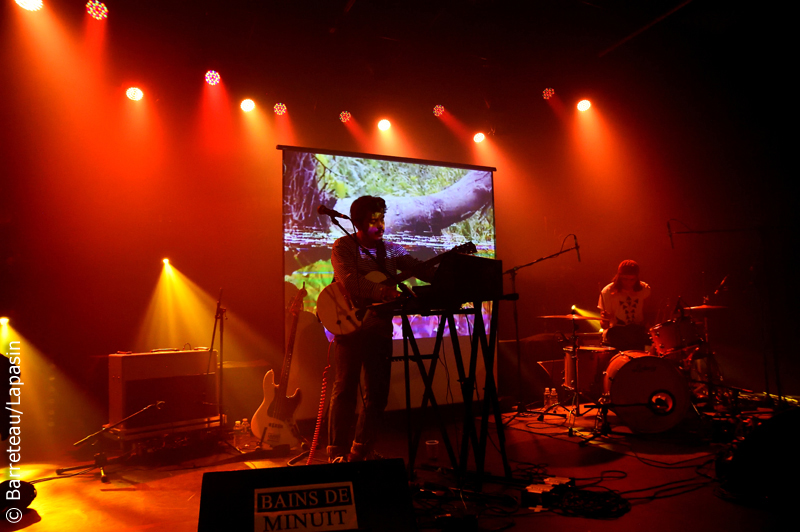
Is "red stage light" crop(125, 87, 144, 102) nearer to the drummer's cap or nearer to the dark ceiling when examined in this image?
the dark ceiling

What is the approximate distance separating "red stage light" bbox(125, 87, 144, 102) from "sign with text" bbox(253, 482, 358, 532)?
16.7 ft

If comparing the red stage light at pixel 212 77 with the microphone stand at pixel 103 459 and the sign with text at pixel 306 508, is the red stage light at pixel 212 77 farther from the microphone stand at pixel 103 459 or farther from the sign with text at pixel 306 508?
the sign with text at pixel 306 508

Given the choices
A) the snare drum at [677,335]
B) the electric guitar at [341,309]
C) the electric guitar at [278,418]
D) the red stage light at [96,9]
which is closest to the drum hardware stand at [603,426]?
the snare drum at [677,335]

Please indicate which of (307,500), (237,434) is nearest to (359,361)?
(307,500)

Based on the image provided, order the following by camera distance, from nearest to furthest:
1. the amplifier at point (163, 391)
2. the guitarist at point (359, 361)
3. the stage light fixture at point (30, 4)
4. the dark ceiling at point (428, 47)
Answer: the guitarist at point (359, 361), the amplifier at point (163, 391), the stage light fixture at point (30, 4), the dark ceiling at point (428, 47)

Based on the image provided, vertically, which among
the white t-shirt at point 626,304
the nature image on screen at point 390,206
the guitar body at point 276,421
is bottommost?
the guitar body at point 276,421

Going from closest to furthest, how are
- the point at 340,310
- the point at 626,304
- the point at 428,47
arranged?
the point at 340,310, the point at 626,304, the point at 428,47

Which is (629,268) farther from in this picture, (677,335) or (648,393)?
(648,393)

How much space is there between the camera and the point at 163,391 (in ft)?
15.1

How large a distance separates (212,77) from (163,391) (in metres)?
3.49

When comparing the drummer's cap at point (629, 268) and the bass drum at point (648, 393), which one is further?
the drummer's cap at point (629, 268)

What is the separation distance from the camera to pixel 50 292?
17.0 feet

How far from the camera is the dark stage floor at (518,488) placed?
2672 mm

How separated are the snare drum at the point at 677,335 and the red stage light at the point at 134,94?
5.79m
